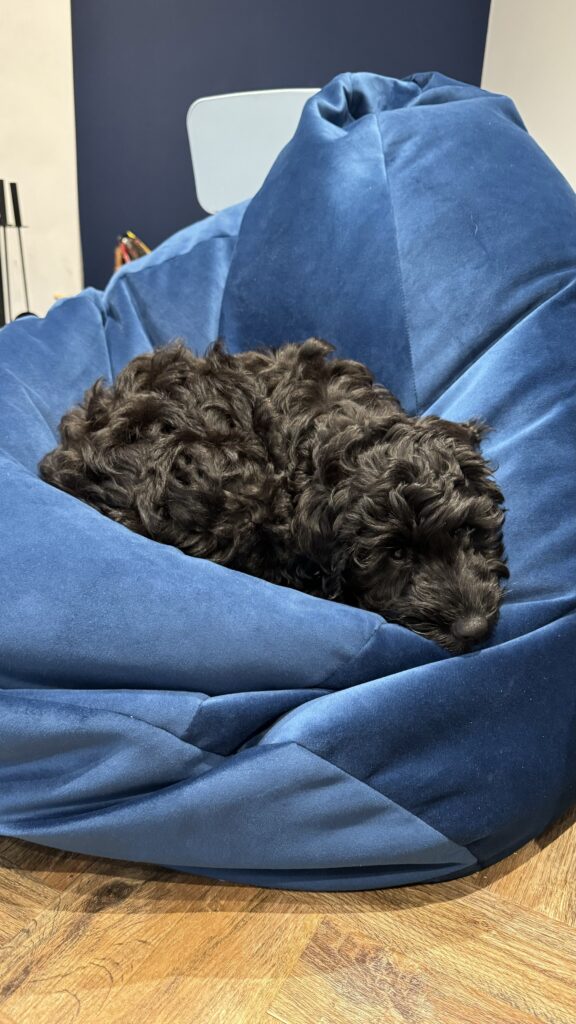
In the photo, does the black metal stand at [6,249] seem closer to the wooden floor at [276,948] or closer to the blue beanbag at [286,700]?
the blue beanbag at [286,700]

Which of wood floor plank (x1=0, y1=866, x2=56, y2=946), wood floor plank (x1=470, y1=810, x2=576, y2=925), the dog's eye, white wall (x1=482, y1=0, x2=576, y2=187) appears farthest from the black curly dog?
white wall (x1=482, y1=0, x2=576, y2=187)

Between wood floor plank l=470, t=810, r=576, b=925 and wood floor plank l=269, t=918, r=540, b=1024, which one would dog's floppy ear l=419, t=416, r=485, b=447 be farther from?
wood floor plank l=269, t=918, r=540, b=1024

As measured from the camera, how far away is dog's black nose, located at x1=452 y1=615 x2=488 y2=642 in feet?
4.59

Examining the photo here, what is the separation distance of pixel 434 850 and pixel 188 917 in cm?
40

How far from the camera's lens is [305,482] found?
1.68 m

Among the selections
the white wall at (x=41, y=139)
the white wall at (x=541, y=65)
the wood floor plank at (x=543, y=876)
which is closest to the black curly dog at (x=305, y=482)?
the wood floor plank at (x=543, y=876)

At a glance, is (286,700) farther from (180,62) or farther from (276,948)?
(180,62)

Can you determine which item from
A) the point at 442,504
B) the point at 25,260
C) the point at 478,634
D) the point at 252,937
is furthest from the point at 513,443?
the point at 25,260

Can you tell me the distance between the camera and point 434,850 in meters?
1.33

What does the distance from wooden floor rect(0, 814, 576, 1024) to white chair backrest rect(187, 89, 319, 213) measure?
268 centimetres

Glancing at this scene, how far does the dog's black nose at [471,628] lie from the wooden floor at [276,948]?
1.34 feet

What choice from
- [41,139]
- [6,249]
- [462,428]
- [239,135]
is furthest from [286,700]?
[41,139]

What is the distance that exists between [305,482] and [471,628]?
464 mm

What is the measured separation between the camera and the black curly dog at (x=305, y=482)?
1512 millimetres
